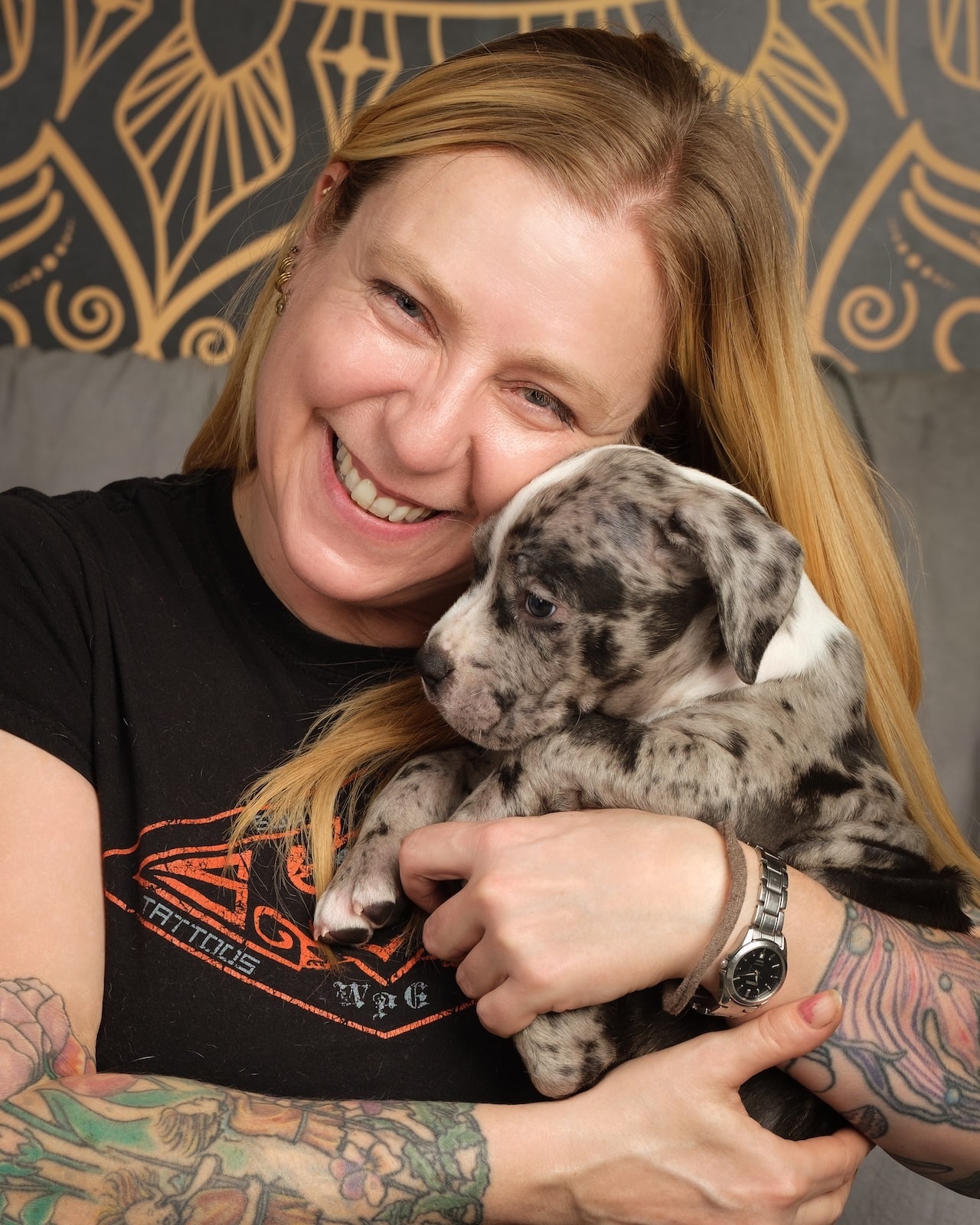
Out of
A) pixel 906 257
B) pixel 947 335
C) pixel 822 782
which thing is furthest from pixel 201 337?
pixel 822 782

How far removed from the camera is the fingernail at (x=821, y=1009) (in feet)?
5.86

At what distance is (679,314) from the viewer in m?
2.15

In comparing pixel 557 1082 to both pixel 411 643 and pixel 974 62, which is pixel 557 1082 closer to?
pixel 411 643

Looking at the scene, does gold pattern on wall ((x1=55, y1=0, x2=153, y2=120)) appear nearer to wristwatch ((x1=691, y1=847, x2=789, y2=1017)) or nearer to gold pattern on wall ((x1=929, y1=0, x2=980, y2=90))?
gold pattern on wall ((x1=929, y1=0, x2=980, y2=90))

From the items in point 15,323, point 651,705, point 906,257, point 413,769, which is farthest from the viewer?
point 15,323

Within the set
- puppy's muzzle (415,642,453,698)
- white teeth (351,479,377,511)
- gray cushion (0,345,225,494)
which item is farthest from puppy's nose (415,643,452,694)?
gray cushion (0,345,225,494)

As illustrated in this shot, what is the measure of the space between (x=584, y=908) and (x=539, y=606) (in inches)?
18.9

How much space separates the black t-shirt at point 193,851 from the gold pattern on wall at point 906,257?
119 inches

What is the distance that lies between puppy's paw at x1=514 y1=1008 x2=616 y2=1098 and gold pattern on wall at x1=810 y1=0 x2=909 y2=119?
3781mm

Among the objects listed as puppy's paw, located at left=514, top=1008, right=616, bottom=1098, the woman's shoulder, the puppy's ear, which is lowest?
puppy's paw, located at left=514, top=1008, right=616, bottom=1098

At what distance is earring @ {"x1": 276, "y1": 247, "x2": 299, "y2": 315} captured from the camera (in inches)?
92.4

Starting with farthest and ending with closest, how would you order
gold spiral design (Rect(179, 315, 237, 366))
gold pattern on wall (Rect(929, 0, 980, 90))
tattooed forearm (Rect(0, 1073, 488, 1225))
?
gold spiral design (Rect(179, 315, 237, 366)) < gold pattern on wall (Rect(929, 0, 980, 90)) < tattooed forearm (Rect(0, 1073, 488, 1225))

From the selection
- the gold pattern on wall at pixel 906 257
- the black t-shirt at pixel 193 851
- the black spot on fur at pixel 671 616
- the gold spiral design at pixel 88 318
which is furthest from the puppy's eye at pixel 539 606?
the gold spiral design at pixel 88 318

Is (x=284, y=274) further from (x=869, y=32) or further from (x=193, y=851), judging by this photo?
(x=869, y=32)
